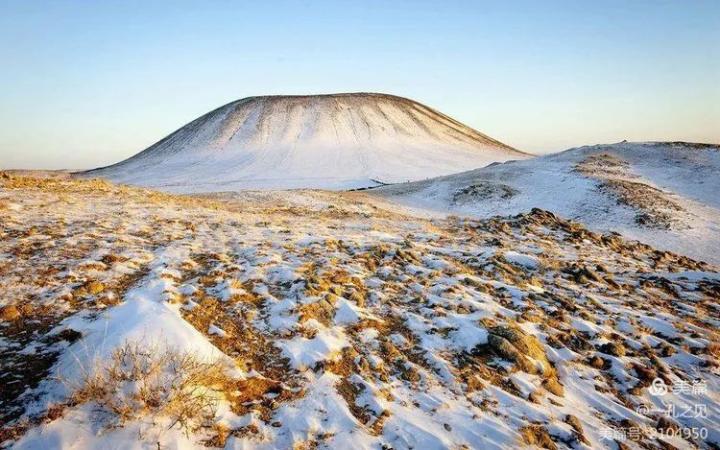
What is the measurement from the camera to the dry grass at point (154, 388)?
3.68 meters

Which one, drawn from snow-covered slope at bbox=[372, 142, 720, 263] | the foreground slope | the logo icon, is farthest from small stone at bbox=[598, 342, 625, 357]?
snow-covered slope at bbox=[372, 142, 720, 263]

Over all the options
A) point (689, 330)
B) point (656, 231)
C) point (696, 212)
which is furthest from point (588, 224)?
point (689, 330)

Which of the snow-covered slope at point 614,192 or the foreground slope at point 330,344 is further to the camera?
the snow-covered slope at point 614,192

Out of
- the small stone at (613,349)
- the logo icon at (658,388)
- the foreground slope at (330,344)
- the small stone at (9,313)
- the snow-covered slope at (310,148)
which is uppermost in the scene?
the snow-covered slope at (310,148)

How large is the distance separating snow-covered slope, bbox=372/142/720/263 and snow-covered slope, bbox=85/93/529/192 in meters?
17.3

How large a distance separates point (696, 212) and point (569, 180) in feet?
23.0

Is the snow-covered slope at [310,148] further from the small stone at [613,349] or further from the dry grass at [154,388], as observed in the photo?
the dry grass at [154,388]

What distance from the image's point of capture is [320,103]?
86.0 metres

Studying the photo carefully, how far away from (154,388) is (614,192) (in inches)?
1059

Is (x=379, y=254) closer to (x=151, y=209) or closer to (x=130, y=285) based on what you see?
(x=130, y=285)

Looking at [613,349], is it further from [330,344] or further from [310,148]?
[310,148]

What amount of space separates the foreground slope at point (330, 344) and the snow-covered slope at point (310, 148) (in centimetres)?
3524

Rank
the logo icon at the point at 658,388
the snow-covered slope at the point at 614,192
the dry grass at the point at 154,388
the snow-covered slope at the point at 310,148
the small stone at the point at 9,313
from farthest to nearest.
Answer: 1. the snow-covered slope at the point at 310,148
2. the snow-covered slope at the point at 614,192
3. the logo icon at the point at 658,388
4. the small stone at the point at 9,313
5. the dry grass at the point at 154,388

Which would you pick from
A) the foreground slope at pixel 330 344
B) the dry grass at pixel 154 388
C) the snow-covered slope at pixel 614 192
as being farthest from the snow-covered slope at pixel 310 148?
the dry grass at pixel 154 388
